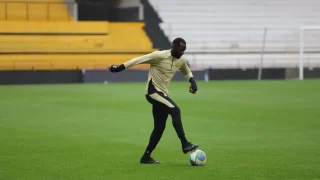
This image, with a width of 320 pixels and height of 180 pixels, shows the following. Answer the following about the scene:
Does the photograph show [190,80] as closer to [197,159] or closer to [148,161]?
[197,159]

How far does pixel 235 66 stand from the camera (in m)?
45.0

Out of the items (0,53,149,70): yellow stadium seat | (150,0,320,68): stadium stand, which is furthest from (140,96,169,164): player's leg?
(150,0,320,68): stadium stand

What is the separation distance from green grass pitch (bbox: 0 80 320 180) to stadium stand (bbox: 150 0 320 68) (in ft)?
56.2

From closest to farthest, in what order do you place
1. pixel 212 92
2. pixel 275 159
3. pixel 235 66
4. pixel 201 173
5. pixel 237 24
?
1. pixel 201 173
2. pixel 275 159
3. pixel 212 92
4. pixel 235 66
5. pixel 237 24

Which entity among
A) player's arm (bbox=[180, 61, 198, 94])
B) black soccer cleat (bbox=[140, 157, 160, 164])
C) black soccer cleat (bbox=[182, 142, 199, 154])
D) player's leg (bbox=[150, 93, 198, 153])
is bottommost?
black soccer cleat (bbox=[140, 157, 160, 164])

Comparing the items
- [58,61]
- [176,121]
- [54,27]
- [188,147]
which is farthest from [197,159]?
[54,27]

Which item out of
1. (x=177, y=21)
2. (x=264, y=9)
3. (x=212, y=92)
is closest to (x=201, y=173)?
(x=212, y=92)

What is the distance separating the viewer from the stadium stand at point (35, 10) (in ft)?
147

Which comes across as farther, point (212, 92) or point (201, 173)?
point (212, 92)

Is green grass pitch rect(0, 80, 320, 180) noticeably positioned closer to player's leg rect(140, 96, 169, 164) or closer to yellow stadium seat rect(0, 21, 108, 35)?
player's leg rect(140, 96, 169, 164)

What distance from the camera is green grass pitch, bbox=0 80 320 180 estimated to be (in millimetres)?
10703

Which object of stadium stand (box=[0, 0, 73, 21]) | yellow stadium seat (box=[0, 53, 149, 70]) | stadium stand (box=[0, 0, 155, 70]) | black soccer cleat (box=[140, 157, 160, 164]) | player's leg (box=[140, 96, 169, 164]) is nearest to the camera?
player's leg (box=[140, 96, 169, 164])

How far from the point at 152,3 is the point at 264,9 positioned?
782cm

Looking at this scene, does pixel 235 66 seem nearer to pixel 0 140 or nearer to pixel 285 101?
pixel 285 101
